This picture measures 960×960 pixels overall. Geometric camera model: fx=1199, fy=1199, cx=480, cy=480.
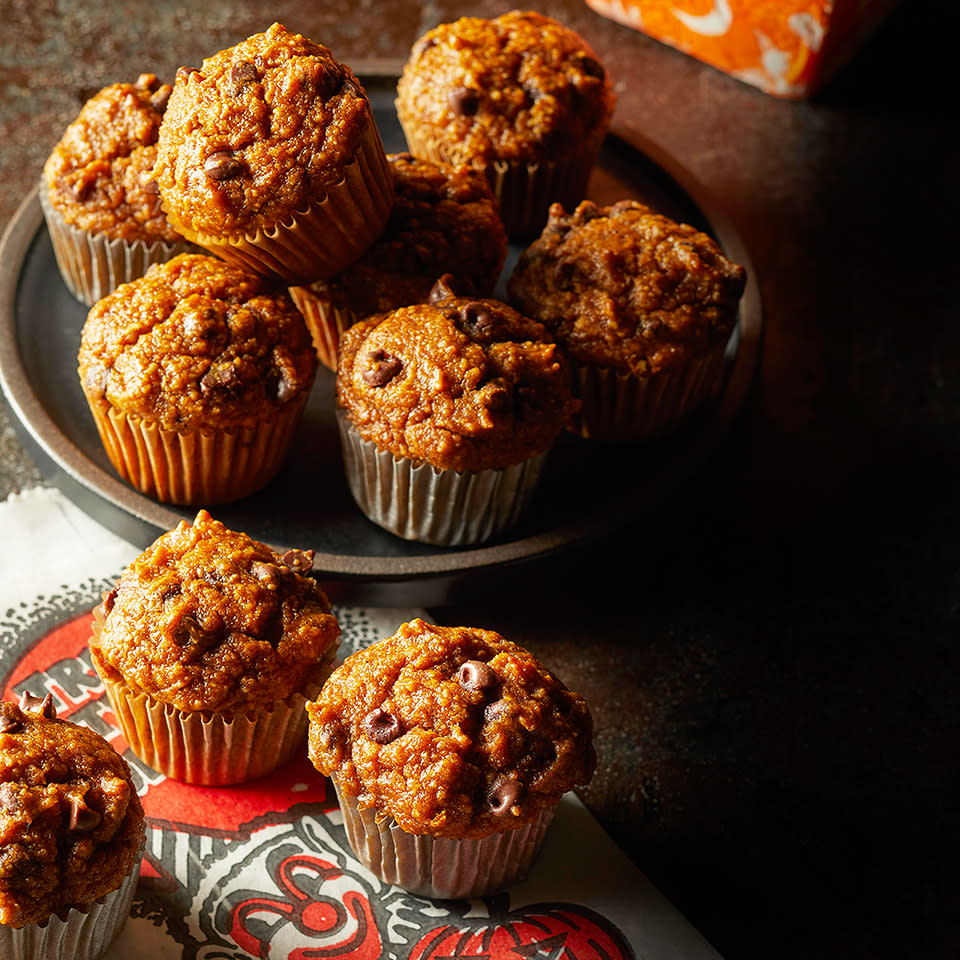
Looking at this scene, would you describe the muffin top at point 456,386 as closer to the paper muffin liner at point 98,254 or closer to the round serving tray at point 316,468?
the round serving tray at point 316,468


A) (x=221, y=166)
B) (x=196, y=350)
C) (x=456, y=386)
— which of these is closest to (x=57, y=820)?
(x=196, y=350)

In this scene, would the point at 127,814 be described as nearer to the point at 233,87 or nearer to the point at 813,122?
the point at 233,87

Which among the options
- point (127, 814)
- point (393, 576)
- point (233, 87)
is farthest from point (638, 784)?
point (233, 87)

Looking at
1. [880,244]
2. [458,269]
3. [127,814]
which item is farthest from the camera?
[880,244]

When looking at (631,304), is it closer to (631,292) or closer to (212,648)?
(631,292)

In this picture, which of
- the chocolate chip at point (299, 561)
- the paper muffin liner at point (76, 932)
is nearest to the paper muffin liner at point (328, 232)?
the chocolate chip at point (299, 561)

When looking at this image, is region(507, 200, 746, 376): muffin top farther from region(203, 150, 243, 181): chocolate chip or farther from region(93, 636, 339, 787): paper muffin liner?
region(93, 636, 339, 787): paper muffin liner
